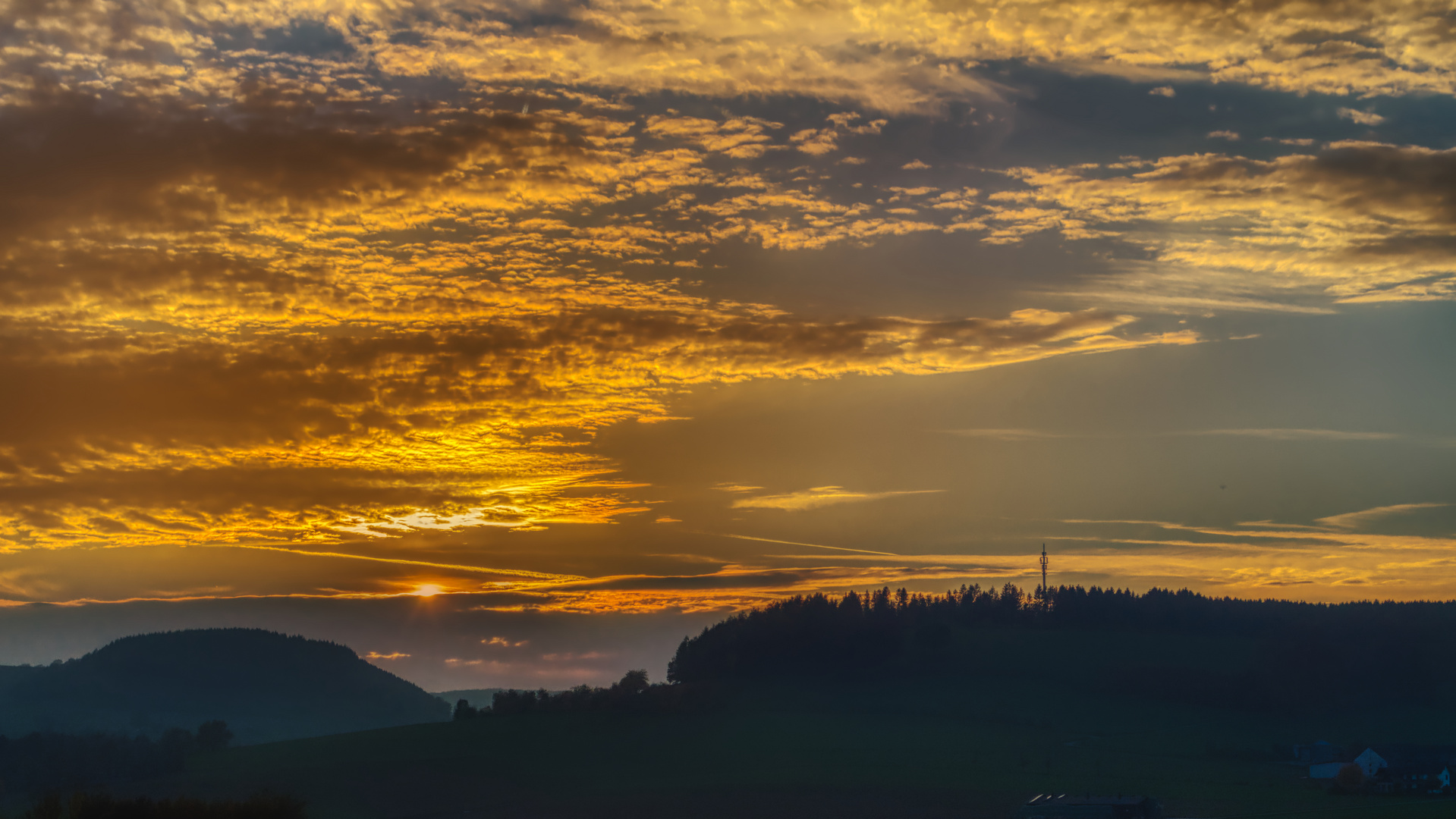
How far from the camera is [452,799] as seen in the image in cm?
11512


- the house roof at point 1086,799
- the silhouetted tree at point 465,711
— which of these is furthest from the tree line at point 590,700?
the house roof at point 1086,799

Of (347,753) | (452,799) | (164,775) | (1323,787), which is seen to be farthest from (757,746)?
(164,775)

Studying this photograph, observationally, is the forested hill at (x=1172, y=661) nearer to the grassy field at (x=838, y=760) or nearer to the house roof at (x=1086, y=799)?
the grassy field at (x=838, y=760)

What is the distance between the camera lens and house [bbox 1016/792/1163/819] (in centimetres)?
10056

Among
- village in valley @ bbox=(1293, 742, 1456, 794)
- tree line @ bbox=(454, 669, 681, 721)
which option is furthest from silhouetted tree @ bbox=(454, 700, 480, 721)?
village in valley @ bbox=(1293, 742, 1456, 794)

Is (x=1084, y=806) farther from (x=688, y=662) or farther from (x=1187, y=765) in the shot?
(x=688, y=662)

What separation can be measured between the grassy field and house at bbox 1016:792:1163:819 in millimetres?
2544

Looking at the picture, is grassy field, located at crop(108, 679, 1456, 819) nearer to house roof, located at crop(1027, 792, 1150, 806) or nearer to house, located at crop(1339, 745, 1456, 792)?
house roof, located at crop(1027, 792, 1150, 806)

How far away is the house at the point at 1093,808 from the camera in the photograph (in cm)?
10056

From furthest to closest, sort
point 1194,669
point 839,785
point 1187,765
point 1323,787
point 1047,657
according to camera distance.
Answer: point 1047,657, point 1194,669, point 1187,765, point 1323,787, point 839,785

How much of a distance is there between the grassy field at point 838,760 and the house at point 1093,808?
100 inches

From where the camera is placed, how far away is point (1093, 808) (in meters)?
102

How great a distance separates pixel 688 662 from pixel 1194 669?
90.0 meters

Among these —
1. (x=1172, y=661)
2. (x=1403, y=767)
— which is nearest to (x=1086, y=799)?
(x=1403, y=767)
